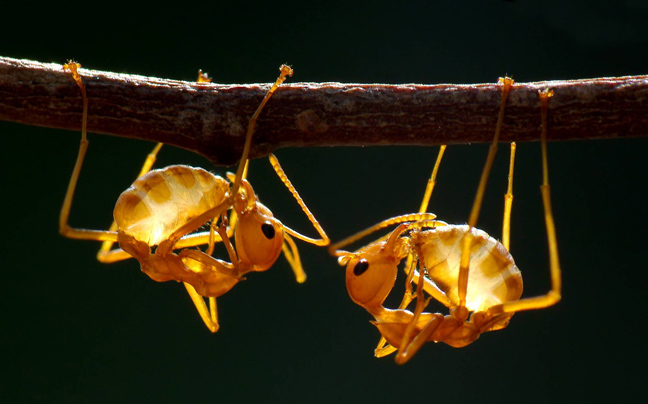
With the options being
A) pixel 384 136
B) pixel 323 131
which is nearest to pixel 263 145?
pixel 323 131

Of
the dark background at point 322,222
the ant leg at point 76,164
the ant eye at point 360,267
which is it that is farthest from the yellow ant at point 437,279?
the dark background at point 322,222

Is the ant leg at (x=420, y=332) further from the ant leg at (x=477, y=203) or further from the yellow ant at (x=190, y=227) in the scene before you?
the yellow ant at (x=190, y=227)

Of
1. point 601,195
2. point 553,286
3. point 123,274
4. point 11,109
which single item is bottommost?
point 553,286

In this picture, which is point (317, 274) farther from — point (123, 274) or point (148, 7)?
point (148, 7)

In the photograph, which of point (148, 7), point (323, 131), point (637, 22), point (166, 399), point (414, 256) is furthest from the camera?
point (148, 7)

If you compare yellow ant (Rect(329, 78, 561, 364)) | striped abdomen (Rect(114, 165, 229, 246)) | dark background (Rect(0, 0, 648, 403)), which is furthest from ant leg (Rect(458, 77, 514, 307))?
dark background (Rect(0, 0, 648, 403))

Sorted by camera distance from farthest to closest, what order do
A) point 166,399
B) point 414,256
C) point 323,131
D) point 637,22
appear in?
point 166,399
point 637,22
point 414,256
point 323,131

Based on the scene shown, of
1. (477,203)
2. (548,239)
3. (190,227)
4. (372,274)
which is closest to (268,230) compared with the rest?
(190,227)
